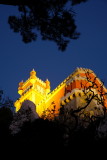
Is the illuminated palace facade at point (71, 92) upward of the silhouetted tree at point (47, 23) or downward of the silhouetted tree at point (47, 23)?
upward

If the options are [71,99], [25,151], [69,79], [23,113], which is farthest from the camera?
[69,79]

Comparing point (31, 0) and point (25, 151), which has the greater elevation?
point (31, 0)

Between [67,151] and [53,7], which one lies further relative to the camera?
[67,151]

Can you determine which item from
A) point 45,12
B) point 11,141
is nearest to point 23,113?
point 11,141

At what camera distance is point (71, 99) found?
99.6 ft

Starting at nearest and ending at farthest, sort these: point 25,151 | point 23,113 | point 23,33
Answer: point 23,33
point 25,151
point 23,113

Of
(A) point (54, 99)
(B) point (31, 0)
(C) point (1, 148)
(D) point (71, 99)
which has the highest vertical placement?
(A) point (54, 99)

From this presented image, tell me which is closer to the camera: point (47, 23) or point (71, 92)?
point (47, 23)

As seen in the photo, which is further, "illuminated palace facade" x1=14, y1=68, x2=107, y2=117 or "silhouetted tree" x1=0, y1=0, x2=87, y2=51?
"illuminated palace facade" x1=14, y1=68, x2=107, y2=117

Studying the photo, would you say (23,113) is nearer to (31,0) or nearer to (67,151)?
(67,151)

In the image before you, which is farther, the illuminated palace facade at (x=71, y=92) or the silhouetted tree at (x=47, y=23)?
the illuminated palace facade at (x=71, y=92)

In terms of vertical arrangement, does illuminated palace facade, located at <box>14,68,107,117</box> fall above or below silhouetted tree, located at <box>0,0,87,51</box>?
above

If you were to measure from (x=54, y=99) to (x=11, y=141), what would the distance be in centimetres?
2342

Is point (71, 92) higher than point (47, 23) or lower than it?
higher
